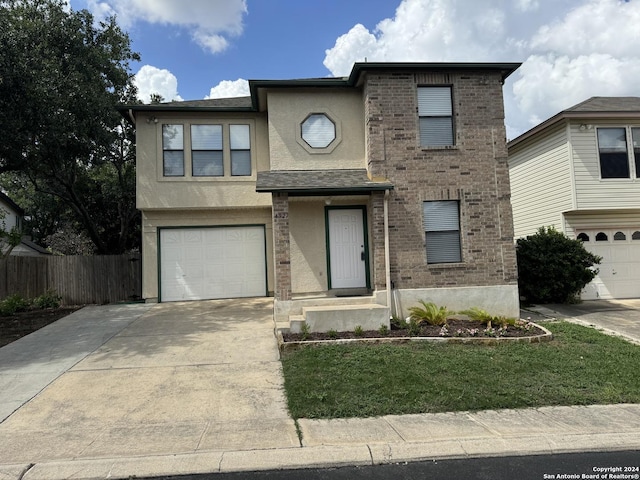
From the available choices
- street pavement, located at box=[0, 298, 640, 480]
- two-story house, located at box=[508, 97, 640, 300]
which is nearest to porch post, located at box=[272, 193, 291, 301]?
street pavement, located at box=[0, 298, 640, 480]

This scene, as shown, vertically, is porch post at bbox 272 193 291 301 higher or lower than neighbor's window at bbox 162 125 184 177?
lower

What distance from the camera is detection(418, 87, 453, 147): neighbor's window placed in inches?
390

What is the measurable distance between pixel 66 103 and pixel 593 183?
1560 centimetres

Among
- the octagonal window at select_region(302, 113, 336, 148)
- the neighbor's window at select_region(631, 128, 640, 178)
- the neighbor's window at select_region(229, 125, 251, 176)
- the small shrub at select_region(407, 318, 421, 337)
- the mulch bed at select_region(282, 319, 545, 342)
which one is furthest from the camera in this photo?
the neighbor's window at select_region(631, 128, 640, 178)

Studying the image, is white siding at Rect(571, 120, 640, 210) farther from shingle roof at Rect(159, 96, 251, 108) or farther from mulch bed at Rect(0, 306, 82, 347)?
mulch bed at Rect(0, 306, 82, 347)

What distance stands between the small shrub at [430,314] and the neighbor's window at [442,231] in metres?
1.19

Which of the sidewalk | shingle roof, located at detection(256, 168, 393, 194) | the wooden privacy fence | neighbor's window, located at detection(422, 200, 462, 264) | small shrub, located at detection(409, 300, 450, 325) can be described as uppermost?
shingle roof, located at detection(256, 168, 393, 194)

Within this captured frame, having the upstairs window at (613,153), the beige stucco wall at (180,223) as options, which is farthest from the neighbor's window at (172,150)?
the upstairs window at (613,153)

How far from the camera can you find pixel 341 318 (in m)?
8.23

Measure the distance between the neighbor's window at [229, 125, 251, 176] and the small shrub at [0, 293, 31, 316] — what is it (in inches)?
289

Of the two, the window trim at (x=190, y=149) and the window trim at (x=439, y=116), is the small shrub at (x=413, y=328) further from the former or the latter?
the window trim at (x=190, y=149)

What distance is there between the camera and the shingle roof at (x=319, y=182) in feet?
Result: 29.5

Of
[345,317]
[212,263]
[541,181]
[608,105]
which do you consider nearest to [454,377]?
[345,317]

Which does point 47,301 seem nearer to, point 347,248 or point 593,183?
point 347,248
